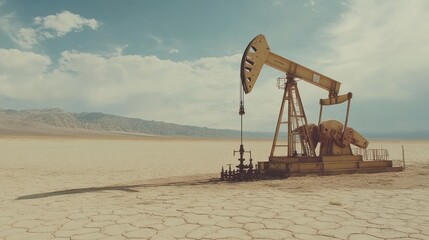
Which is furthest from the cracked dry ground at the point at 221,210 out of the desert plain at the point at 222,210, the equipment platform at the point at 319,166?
the equipment platform at the point at 319,166

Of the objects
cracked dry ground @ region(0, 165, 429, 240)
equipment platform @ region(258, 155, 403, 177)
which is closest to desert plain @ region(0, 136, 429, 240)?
cracked dry ground @ region(0, 165, 429, 240)

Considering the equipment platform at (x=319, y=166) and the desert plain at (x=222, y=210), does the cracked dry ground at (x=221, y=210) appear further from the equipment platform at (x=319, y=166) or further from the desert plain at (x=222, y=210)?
the equipment platform at (x=319, y=166)

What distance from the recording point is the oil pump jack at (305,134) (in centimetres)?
1127

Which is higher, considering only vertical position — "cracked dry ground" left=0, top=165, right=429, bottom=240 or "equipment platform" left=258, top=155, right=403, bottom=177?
"equipment platform" left=258, top=155, right=403, bottom=177

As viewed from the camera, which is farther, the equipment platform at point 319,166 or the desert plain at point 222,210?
the equipment platform at point 319,166

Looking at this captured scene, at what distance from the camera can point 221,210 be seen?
652 centimetres

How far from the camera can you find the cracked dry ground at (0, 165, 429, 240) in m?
5.16

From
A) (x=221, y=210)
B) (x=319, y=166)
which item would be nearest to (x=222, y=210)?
(x=221, y=210)

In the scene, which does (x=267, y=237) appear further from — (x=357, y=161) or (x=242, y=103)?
(x=357, y=161)

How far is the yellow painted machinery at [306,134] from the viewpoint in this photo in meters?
11.3

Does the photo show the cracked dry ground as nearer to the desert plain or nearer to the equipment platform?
the desert plain

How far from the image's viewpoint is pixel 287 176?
11242mm

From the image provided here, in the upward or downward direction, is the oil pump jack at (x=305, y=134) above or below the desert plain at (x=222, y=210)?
above

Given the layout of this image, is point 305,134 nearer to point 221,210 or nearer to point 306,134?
point 306,134
